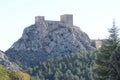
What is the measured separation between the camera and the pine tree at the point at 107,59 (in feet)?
172

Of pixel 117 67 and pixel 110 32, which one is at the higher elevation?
pixel 110 32

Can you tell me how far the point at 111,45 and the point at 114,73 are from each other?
2.81 m

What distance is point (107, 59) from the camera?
5284cm

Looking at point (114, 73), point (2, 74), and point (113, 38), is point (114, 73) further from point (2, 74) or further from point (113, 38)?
point (2, 74)

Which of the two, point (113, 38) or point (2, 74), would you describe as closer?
point (113, 38)

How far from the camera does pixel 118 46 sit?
2096 inches

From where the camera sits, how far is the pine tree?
172ft

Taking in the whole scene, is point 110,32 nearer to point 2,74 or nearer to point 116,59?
point 116,59

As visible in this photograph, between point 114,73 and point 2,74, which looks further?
point 2,74

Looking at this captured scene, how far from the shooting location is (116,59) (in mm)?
52406

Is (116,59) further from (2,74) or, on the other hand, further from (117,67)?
(2,74)

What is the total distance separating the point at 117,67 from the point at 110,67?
2.49ft

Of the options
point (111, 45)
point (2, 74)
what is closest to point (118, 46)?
point (111, 45)

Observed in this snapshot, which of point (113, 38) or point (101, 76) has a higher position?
point (113, 38)
